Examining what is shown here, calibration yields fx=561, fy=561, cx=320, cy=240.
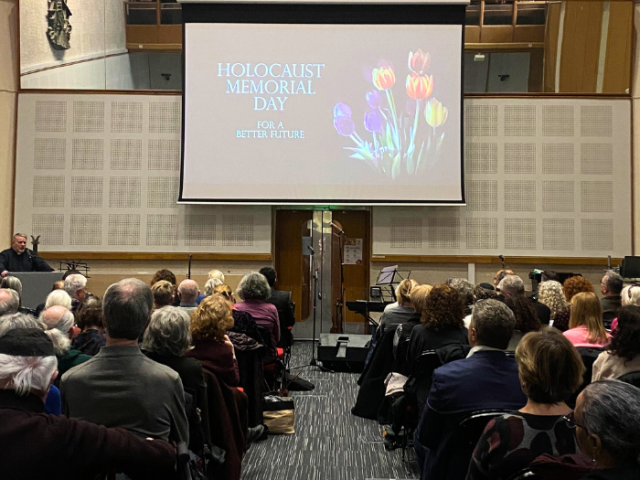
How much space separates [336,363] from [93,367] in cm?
499

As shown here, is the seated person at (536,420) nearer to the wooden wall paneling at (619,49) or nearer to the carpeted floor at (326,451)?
the carpeted floor at (326,451)

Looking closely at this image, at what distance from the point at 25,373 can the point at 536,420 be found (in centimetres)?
143

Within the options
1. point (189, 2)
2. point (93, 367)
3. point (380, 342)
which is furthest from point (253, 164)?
point (93, 367)

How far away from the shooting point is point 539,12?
8.80 m

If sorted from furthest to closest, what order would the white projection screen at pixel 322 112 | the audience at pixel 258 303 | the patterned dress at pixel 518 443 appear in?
1. the white projection screen at pixel 322 112
2. the audience at pixel 258 303
3. the patterned dress at pixel 518 443

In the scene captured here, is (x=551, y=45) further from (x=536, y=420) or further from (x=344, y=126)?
(x=536, y=420)

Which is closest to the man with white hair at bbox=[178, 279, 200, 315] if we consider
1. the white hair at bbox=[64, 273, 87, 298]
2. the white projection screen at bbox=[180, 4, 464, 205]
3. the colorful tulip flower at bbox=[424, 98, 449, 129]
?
the white hair at bbox=[64, 273, 87, 298]

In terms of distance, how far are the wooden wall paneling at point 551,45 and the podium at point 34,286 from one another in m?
7.58

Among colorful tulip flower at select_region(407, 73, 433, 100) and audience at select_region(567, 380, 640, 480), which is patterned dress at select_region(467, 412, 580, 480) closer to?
audience at select_region(567, 380, 640, 480)

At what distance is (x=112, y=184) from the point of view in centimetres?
885

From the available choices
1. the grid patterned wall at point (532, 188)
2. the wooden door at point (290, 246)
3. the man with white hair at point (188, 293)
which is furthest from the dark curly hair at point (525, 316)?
the wooden door at point (290, 246)

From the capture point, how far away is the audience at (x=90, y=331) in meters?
2.80

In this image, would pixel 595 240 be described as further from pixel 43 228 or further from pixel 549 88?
pixel 43 228

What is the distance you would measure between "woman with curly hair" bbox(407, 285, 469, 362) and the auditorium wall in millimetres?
7718
